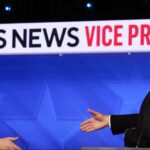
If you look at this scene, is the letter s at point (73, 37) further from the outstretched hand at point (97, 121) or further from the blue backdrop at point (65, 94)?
the outstretched hand at point (97, 121)

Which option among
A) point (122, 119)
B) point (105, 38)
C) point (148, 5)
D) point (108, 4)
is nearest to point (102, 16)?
point (108, 4)

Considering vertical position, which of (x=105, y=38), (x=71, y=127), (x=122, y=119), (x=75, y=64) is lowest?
(x=71, y=127)

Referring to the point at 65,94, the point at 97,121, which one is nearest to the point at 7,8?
the point at 65,94

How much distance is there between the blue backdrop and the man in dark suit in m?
0.18

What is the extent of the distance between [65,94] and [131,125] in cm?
63

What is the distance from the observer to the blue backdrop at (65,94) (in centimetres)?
270

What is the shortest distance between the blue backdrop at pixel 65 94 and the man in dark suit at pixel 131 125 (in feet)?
0.58

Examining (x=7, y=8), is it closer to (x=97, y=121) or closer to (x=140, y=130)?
(x=97, y=121)

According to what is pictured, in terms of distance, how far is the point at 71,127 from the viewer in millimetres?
2719

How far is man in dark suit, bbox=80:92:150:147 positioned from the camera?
184 centimetres

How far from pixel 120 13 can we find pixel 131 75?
1.53 metres

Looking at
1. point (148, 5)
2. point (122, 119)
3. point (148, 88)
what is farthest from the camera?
point (148, 5)

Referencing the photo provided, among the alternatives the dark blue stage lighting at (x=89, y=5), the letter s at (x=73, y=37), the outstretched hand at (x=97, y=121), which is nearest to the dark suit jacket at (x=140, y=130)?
the outstretched hand at (x=97, y=121)

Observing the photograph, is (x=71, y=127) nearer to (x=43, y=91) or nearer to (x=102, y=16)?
(x=43, y=91)
